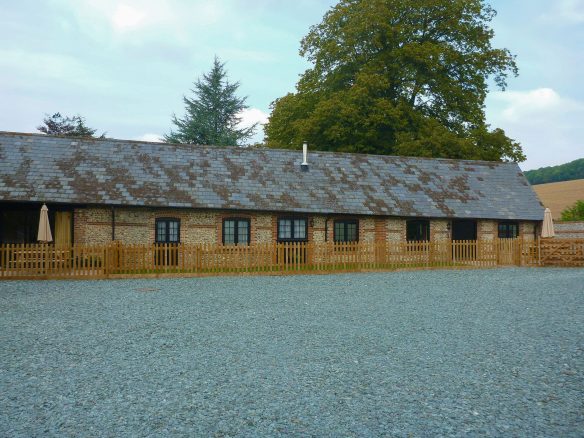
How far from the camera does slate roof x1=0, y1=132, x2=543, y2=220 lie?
2203cm

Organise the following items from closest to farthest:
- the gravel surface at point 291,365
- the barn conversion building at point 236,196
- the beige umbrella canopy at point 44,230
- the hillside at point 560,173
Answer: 1. the gravel surface at point 291,365
2. the beige umbrella canopy at point 44,230
3. the barn conversion building at point 236,196
4. the hillside at point 560,173

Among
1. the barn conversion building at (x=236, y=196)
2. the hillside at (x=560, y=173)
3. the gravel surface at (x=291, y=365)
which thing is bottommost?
the gravel surface at (x=291, y=365)

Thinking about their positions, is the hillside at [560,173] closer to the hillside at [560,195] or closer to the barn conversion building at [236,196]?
the hillside at [560,195]

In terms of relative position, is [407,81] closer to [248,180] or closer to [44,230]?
[248,180]

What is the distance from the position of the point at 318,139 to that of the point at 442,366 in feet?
96.0

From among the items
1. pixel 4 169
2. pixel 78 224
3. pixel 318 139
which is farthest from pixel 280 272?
pixel 318 139

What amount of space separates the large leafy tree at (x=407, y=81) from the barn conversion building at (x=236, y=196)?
18.2ft

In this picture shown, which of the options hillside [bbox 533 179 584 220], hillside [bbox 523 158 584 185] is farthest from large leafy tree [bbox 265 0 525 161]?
hillside [bbox 523 158 584 185]

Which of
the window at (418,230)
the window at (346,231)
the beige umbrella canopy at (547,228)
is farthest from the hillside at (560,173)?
the window at (346,231)

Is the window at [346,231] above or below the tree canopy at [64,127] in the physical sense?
below

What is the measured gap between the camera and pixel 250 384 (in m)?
6.25

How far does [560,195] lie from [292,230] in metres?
40.3

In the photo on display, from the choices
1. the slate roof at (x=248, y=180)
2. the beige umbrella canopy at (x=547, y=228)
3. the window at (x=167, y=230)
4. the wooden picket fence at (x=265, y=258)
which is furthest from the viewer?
the beige umbrella canopy at (x=547, y=228)

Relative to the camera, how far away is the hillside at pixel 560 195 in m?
48.2
